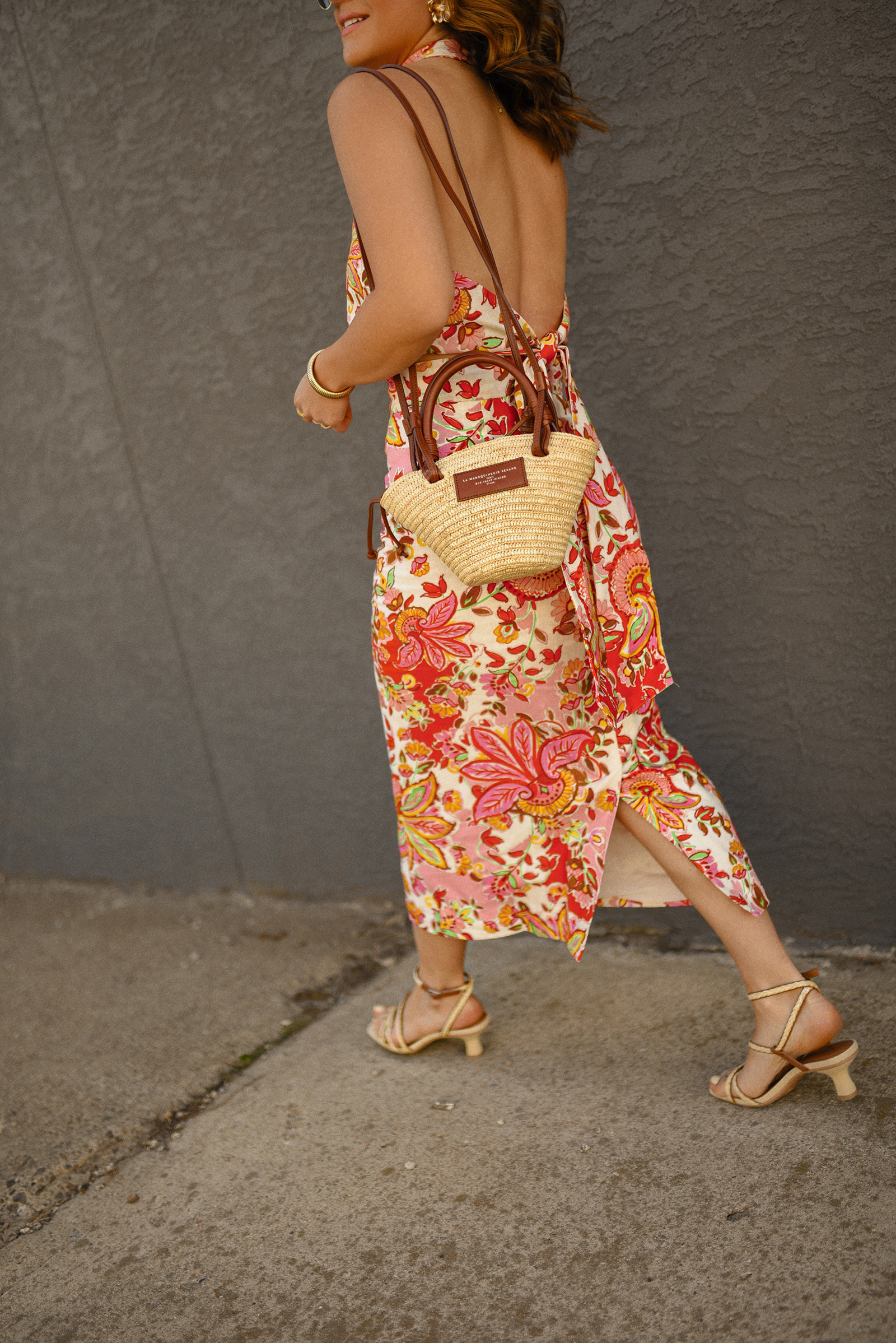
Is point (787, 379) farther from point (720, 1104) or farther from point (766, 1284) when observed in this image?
point (766, 1284)

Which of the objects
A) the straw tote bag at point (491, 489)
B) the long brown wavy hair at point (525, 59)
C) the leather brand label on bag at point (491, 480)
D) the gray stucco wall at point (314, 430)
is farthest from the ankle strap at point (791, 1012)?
the long brown wavy hair at point (525, 59)

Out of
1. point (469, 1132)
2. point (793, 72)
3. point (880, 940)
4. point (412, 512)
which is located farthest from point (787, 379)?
point (469, 1132)

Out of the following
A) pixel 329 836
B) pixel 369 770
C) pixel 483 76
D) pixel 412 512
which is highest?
pixel 483 76

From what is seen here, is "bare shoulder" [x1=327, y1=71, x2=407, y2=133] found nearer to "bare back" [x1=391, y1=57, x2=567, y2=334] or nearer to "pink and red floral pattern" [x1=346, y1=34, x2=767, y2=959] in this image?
"bare back" [x1=391, y1=57, x2=567, y2=334]

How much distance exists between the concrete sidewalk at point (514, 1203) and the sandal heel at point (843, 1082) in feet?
0.09

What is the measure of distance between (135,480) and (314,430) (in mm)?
586

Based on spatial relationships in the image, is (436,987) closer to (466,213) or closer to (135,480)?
(466,213)

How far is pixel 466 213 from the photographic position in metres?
1.50

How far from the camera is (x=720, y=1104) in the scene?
175 cm

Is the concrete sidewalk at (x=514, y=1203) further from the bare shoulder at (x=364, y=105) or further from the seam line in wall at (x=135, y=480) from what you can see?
the bare shoulder at (x=364, y=105)

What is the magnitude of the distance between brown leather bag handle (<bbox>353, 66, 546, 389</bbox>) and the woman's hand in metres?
0.27

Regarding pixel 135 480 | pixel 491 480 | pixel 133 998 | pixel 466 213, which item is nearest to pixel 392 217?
pixel 466 213

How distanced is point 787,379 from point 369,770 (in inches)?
55.7

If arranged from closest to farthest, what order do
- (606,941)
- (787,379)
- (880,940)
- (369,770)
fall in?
(787,379) < (880,940) < (606,941) < (369,770)
